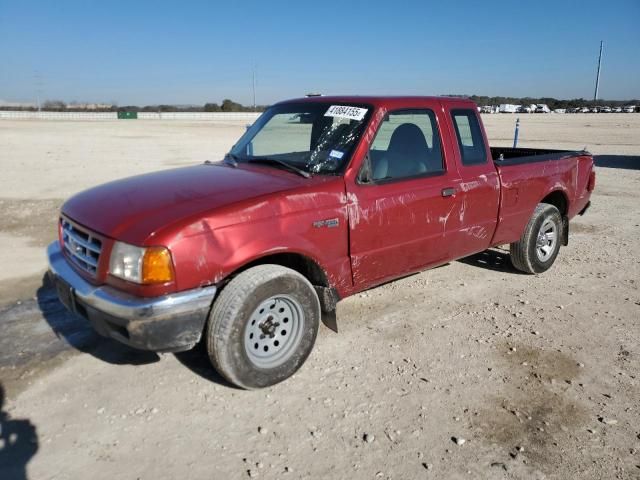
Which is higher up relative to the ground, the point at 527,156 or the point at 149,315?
the point at 527,156

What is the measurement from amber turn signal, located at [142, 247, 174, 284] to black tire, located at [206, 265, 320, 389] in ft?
1.27

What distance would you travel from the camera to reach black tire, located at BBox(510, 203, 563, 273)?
5.25 metres

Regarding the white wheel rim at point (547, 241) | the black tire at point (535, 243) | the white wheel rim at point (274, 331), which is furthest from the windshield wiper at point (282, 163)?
the white wheel rim at point (547, 241)

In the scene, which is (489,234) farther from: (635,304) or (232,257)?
(232,257)

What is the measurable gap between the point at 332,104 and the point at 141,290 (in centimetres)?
220

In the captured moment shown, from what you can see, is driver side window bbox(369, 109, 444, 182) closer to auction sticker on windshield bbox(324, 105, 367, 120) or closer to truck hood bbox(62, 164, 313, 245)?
auction sticker on windshield bbox(324, 105, 367, 120)

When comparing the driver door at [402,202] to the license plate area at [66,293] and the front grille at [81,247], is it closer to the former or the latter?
the front grille at [81,247]

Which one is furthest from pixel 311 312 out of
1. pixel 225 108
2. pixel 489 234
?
pixel 225 108

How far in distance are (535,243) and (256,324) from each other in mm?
3504

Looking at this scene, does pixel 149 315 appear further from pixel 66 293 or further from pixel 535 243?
pixel 535 243

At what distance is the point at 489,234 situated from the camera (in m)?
4.79

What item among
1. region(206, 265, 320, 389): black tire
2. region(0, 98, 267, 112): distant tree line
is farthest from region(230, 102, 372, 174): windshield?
region(0, 98, 267, 112): distant tree line

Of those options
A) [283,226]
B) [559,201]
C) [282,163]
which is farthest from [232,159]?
[559,201]

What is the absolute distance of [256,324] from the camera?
10.5 feet
